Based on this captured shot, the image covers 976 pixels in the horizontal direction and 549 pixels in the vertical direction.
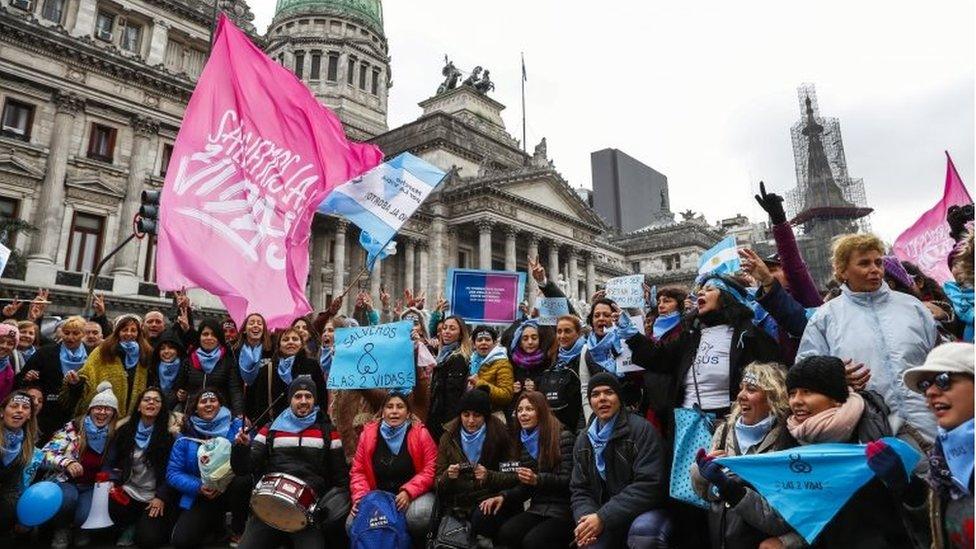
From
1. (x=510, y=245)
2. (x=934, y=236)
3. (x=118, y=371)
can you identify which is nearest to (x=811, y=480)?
(x=118, y=371)

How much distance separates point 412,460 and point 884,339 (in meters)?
3.75

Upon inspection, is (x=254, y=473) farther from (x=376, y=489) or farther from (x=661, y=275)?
(x=661, y=275)

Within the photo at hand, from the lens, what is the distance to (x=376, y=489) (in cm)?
516

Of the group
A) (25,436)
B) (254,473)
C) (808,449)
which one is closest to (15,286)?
(25,436)

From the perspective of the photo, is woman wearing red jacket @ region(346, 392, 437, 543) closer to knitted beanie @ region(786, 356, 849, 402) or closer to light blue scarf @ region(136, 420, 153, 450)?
light blue scarf @ region(136, 420, 153, 450)

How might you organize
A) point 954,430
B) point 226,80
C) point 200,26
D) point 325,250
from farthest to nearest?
point 325,250, point 200,26, point 226,80, point 954,430

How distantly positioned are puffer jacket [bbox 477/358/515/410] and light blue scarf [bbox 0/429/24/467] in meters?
4.37

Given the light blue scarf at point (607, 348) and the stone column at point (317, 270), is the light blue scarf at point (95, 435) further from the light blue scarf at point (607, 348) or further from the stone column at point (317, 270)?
the stone column at point (317, 270)

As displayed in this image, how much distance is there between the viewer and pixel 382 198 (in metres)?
7.46

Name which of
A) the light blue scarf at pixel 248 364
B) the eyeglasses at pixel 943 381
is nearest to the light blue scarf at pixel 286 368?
the light blue scarf at pixel 248 364

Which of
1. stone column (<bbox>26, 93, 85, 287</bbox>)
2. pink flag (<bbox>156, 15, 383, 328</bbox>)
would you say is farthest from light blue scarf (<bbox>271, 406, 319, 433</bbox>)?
stone column (<bbox>26, 93, 85, 287</bbox>)

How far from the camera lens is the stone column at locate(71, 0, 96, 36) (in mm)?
22469

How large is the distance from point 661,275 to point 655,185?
35968 millimetres

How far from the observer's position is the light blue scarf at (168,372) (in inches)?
260
